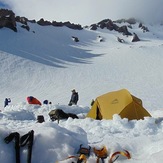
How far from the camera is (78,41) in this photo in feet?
203

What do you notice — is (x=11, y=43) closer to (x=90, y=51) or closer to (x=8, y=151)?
(x=90, y=51)

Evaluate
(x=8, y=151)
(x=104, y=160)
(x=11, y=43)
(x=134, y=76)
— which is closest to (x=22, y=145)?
(x=8, y=151)

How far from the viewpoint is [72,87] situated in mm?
30438

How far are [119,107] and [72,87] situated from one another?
61.7 ft

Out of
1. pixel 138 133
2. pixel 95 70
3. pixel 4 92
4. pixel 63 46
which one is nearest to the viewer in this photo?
pixel 138 133

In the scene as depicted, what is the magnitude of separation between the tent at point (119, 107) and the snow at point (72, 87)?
82 cm

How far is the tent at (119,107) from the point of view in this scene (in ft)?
38.1

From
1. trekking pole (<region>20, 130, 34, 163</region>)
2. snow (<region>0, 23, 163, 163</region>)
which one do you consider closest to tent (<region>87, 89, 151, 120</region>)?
snow (<region>0, 23, 163, 163</region>)

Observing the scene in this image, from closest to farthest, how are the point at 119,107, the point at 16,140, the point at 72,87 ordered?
the point at 16,140 → the point at 119,107 → the point at 72,87

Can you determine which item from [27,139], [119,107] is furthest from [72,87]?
[27,139]

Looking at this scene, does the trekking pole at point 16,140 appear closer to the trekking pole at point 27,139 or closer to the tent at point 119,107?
the trekking pole at point 27,139

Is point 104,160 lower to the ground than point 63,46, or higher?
higher

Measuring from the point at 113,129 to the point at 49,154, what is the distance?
13.6 ft

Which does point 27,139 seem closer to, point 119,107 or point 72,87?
point 119,107
